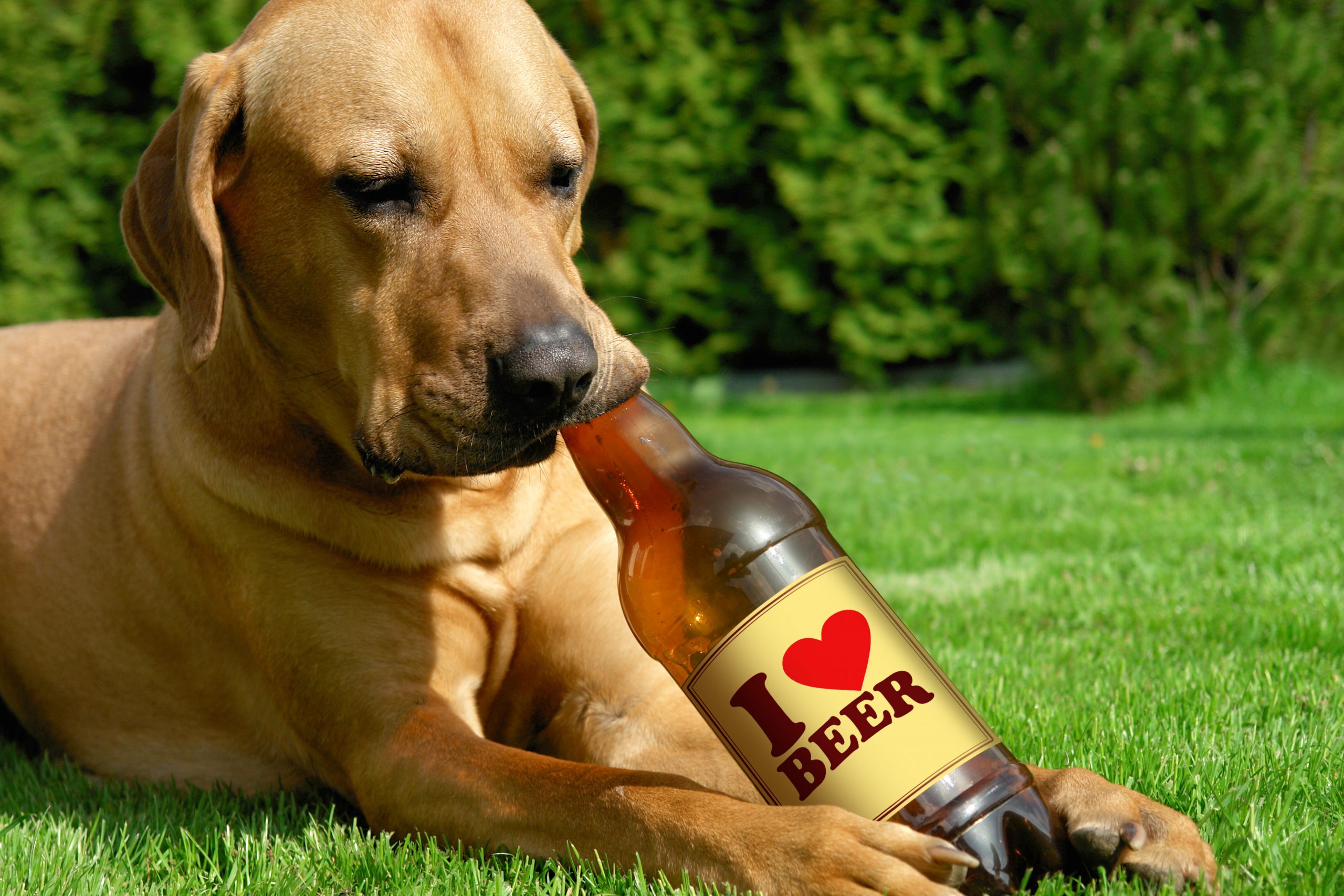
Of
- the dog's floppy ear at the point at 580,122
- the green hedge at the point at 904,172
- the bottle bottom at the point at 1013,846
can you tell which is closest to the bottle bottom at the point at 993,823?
the bottle bottom at the point at 1013,846

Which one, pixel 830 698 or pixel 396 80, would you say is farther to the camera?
pixel 396 80

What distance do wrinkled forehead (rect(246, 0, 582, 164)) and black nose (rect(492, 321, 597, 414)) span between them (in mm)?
552

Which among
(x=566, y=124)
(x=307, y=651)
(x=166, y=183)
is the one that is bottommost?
(x=307, y=651)

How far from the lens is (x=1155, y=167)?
30.3 feet

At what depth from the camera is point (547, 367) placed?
81.7 inches

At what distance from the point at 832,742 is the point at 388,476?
1.04m

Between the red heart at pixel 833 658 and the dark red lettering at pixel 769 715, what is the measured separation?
47mm

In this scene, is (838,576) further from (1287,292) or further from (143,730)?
(1287,292)

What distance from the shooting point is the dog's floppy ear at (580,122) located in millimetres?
2854

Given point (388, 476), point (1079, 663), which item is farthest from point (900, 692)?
point (1079, 663)

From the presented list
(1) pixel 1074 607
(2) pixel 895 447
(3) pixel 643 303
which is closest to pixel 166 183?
(1) pixel 1074 607

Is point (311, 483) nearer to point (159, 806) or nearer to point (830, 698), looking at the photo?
point (159, 806)

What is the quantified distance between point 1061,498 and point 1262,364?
4598mm

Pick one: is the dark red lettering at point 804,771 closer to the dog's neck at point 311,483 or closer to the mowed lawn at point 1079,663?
the mowed lawn at point 1079,663
